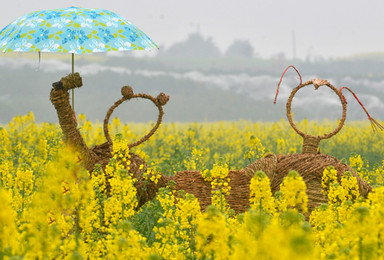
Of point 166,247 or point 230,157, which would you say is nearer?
point 166,247

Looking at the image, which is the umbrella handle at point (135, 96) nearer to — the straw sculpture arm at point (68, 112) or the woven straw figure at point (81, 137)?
the woven straw figure at point (81, 137)

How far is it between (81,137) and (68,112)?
30 cm

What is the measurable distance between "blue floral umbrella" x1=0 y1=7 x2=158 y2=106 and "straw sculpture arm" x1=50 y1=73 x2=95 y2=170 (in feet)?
2.19

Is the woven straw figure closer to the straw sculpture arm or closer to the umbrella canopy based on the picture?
the straw sculpture arm

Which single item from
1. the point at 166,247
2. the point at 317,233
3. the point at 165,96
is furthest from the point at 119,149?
the point at 317,233

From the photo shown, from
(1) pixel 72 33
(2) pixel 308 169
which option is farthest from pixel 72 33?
(2) pixel 308 169

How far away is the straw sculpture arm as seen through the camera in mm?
5570

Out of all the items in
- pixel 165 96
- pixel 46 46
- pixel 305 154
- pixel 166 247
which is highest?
pixel 46 46

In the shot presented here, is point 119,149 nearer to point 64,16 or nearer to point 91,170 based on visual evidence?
point 91,170

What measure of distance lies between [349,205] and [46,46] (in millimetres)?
3736

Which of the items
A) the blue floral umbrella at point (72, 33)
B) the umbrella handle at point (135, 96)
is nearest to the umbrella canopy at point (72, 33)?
the blue floral umbrella at point (72, 33)

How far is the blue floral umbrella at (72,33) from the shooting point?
6.22 meters

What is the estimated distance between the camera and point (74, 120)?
5762 millimetres

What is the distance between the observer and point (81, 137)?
579 cm
